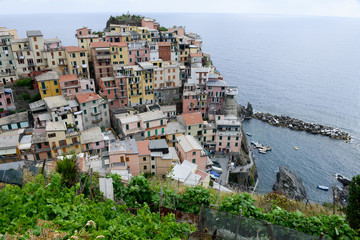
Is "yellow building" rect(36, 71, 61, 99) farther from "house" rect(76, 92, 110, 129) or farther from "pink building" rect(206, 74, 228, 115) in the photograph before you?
"pink building" rect(206, 74, 228, 115)

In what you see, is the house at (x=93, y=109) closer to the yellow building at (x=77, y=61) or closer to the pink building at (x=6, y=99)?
the yellow building at (x=77, y=61)

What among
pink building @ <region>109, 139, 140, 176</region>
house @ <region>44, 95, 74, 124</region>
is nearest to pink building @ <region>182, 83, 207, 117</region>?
pink building @ <region>109, 139, 140, 176</region>

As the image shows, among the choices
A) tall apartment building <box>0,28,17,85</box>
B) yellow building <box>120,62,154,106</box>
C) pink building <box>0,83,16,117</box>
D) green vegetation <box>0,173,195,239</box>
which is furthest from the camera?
yellow building <box>120,62,154,106</box>

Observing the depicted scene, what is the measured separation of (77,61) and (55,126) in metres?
18.1

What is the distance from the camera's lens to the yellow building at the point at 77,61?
147 feet

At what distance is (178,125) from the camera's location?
4519 centimetres

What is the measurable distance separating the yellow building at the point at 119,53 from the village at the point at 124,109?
0.66 ft

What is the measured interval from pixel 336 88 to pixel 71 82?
9326 centimetres

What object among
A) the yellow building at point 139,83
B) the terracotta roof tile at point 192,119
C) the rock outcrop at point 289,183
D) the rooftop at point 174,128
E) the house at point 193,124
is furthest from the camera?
the yellow building at point 139,83

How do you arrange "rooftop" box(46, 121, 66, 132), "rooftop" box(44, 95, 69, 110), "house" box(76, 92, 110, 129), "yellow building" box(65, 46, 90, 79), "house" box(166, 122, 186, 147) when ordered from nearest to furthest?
"rooftop" box(46, 121, 66, 132) < "rooftop" box(44, 95, 69, 110) < "house" box(76, 92, 110, 129) < "house" box(166, 122, 186, 147) < "yellow building" box(65, 46, 90, 79)

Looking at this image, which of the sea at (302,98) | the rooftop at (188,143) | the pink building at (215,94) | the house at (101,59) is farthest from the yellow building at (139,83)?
the sea at (302,98)

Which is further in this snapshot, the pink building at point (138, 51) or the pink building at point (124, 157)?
the pink building at point (138, 51)

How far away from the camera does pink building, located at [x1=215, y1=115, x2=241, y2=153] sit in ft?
149

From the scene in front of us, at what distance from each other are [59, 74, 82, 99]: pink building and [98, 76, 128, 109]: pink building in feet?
16.9
